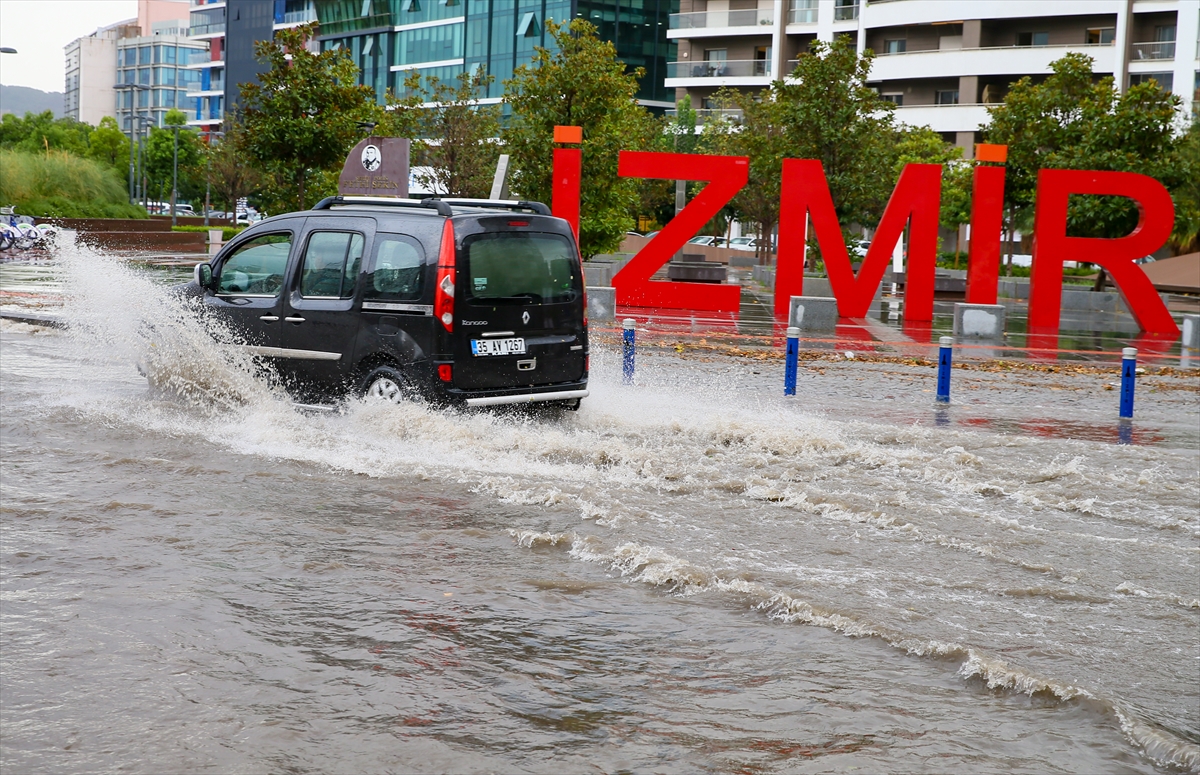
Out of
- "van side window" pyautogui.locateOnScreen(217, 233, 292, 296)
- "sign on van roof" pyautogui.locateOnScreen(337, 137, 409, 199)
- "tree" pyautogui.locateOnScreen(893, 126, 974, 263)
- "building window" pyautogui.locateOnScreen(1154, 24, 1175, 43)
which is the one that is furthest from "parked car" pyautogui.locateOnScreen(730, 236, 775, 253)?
"van side window" pyautogui.locateOnScreen(217, 233, 292, 296)

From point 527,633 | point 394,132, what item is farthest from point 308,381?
point 394,132

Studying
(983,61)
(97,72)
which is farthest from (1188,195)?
(97,72)

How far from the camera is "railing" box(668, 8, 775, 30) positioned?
72312 millimetres

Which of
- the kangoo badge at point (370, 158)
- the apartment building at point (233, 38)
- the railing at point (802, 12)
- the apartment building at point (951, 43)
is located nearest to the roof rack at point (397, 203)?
the kangoo badge at point (370, 158)

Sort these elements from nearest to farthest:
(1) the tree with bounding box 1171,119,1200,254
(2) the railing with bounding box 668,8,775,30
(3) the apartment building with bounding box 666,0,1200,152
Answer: (1) the tree with bounding box 1171,119,1200,254 → (3) the apartment building with bounding box 666,0,1200,152 → (2) the railing with bounding box 668,8,775,30

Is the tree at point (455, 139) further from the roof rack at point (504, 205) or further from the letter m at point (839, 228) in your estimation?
the roof rack at point (504, 205)

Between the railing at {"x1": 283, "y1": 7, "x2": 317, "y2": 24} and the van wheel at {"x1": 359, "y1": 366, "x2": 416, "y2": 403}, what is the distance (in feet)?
315

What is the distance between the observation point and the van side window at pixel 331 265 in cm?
1018

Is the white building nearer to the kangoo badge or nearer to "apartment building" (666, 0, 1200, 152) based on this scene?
"apartment building" (666, 0, 1200, 152)

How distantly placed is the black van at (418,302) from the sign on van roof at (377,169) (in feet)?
40.4

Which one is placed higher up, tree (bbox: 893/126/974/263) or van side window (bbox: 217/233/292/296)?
tree (bbox: 893/126/974/263)

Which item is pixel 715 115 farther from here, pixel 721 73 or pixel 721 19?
pixel 721 19

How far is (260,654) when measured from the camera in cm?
527

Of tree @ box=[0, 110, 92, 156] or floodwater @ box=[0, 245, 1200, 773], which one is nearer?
floodwater @ box=[0, 245, 1200, 773]
